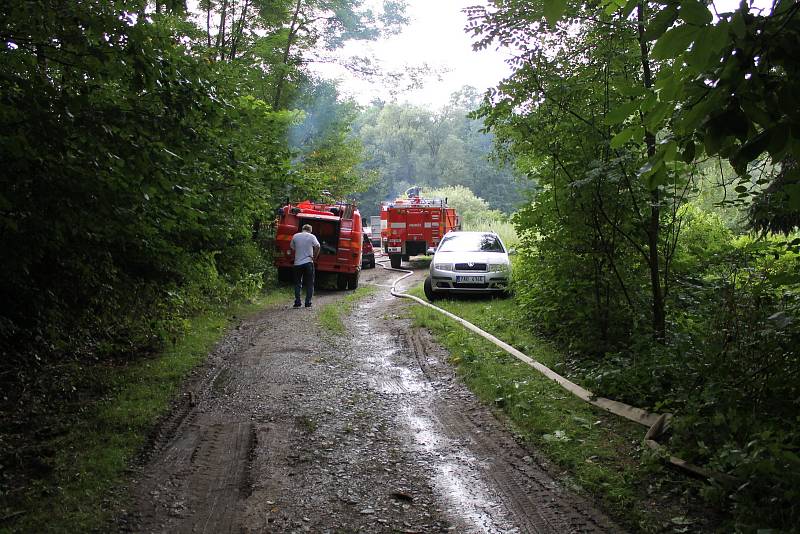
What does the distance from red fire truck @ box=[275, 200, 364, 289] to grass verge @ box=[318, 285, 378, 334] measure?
945 mm

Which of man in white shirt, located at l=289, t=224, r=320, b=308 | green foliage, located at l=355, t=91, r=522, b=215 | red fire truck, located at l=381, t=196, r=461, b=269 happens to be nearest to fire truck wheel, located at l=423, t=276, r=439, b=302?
man in white shirt, located at l=289, t=224, r=320, b=308

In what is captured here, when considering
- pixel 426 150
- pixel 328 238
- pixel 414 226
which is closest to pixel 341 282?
pixel 328 238

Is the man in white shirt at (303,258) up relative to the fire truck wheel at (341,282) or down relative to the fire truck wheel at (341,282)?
up

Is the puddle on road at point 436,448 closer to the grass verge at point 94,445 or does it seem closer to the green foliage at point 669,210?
the green foliage at point 669,210

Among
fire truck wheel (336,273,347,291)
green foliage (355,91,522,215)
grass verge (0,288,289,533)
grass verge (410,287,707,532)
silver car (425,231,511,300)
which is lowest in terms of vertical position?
grass verge (0,288,289,533)

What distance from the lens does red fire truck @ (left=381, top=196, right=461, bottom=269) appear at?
26156 millimetres

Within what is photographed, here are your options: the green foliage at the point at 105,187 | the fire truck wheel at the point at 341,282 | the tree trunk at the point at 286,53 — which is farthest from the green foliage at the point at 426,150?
the green foliage at the point at 105,187

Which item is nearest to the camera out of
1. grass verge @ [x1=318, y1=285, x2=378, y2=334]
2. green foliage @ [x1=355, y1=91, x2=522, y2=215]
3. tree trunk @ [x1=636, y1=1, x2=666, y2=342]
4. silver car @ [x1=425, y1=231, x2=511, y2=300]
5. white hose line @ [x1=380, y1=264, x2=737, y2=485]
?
white hose line @ [x1=380, y1=264, x2=737, y2=485]

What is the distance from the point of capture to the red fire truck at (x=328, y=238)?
1711 cm

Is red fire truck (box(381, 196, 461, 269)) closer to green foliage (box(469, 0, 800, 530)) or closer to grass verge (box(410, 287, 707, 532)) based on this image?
green foliage (box(469, 0, 800, 530))

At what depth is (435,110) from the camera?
94.9m

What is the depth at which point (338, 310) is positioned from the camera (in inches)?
505

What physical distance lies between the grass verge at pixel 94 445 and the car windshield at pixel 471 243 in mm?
7527

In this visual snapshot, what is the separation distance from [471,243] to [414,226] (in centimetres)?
1174
